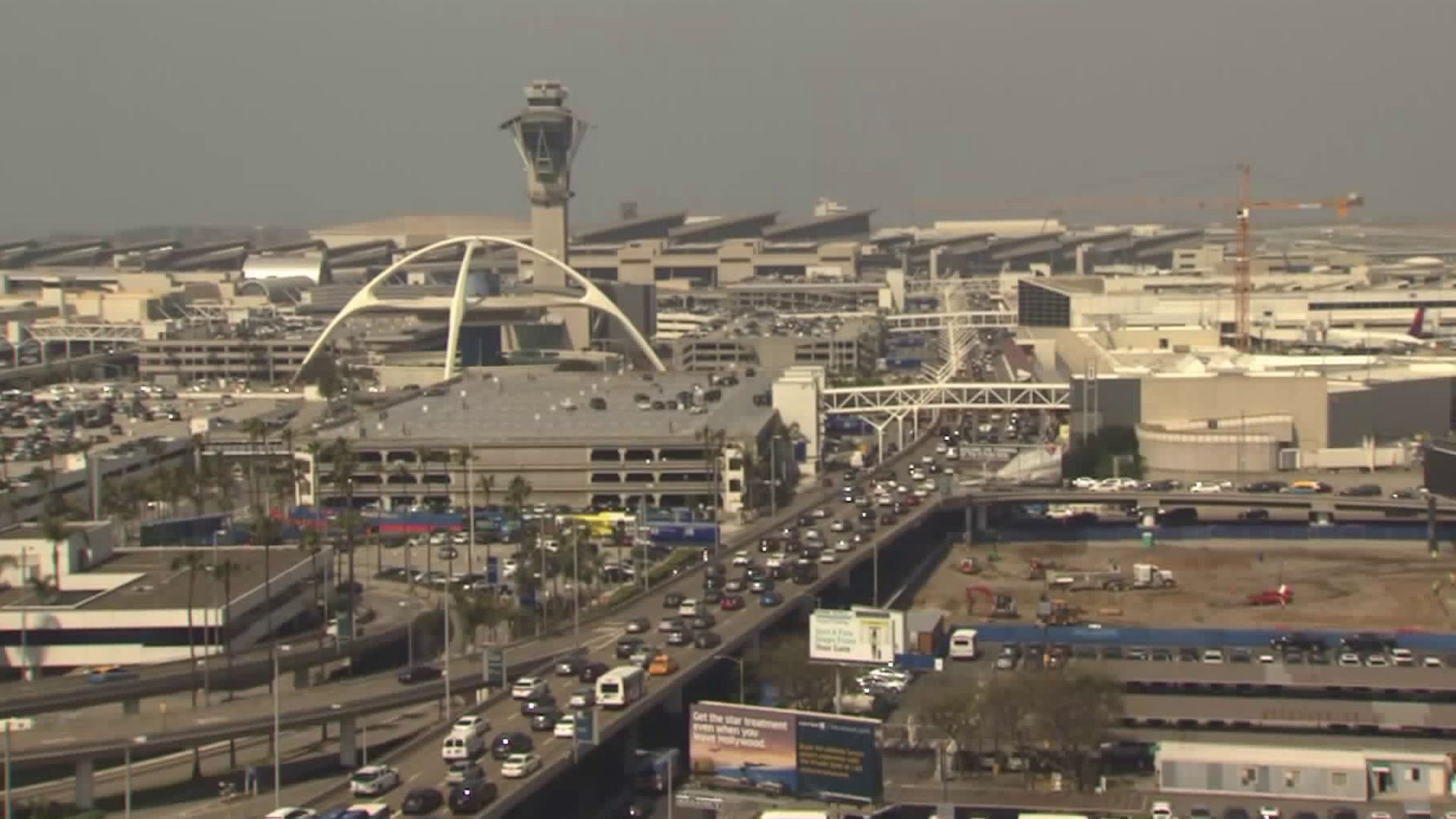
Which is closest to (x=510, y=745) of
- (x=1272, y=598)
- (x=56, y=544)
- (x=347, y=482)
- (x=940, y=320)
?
(x=56, y=544)

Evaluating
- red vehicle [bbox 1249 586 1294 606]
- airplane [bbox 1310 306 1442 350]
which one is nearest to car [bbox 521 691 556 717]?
red vehicle [bbox 1249 586 1294 606]

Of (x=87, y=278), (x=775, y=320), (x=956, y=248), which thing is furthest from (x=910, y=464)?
(x=956, y=248)

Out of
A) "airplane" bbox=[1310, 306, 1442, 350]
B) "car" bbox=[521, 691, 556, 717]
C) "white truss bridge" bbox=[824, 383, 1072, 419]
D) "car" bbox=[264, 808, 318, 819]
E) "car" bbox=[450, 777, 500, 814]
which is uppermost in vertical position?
"airplane" bbox=[1310, 306, 1442, 350]

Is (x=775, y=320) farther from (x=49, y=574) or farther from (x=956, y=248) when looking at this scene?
(x=49, y=574)

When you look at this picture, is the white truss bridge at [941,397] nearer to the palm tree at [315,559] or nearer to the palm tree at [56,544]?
the palm tree at [315,559]

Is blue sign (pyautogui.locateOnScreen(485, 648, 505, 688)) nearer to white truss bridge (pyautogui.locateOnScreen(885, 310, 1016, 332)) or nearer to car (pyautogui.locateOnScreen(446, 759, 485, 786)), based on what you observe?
car (pyautogui.locateOnScreen(446, 759, 485, 786))
